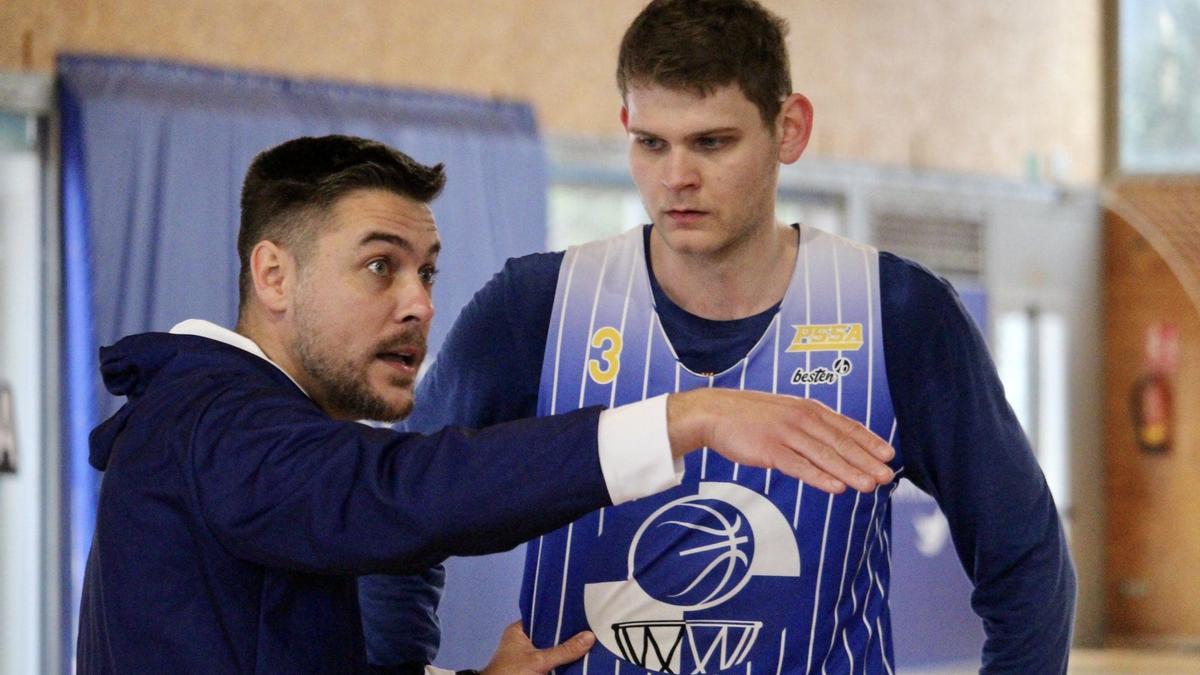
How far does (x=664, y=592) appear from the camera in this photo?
221 cm

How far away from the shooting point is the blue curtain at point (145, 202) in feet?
18.5

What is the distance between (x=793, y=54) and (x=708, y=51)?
261 inches

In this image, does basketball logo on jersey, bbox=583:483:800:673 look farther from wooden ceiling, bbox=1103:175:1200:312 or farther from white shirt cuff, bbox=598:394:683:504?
wooden ceiling, bbox=1103:175:1200:312

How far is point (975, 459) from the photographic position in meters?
2.27

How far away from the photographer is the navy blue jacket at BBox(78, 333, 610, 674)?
4.74 ft

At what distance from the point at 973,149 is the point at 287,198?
27.3ft

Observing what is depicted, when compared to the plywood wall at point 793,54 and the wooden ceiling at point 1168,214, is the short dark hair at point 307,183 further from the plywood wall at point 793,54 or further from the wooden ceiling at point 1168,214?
the wooden ceiling at point 1168,214

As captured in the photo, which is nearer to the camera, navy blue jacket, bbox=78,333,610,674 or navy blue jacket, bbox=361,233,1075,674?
navy blue jacket, bbox=78,333,610,674

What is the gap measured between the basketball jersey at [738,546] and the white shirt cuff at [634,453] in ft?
2.43

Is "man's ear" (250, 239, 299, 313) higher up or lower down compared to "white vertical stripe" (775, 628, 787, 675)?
higher up

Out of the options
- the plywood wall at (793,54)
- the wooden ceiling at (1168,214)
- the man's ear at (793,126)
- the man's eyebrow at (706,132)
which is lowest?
the man's eyebrow at (706,132)

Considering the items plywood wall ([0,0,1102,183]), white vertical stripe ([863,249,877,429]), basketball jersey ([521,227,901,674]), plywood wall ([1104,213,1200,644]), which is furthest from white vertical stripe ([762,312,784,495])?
plywood wall ([1104,213,1200,644])

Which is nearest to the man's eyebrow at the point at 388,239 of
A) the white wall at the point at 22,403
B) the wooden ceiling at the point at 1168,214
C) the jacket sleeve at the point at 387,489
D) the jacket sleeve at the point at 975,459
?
the jacket sleeve at the point at 387,489

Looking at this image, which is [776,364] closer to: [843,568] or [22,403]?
[843,568]
